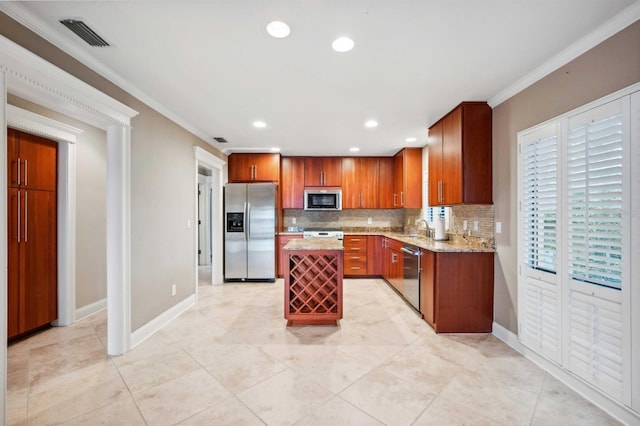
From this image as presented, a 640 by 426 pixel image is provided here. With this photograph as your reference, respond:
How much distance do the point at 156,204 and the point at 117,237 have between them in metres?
0.62

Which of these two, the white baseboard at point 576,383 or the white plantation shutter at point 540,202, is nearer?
the white baseboard at point 576,383

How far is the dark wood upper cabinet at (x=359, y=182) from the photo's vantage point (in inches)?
218

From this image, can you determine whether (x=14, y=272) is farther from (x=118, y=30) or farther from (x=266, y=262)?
(x=266, y=262)

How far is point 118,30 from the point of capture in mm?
1759

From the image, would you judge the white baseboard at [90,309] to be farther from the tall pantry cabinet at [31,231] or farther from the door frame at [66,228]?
the tall pantry cabinet at [31,231]

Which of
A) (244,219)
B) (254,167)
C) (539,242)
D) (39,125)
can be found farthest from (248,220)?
(539,242)

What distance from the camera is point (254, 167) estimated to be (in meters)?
5.23

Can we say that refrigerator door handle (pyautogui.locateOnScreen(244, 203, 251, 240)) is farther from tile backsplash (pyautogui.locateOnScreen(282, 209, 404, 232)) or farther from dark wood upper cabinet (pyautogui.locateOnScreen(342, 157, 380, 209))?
dark wood upper cabinet (pyautogui.locateOnScreen(342, 157, 380, 209))

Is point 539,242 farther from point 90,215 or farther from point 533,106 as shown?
point 90,215

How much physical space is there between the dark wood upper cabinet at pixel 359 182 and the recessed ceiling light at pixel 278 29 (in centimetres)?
383

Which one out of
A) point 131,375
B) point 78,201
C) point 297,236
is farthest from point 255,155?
point 131,375

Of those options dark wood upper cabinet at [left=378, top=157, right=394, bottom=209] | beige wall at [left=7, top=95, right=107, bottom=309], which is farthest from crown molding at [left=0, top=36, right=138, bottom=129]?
dark wood upper cabinet at [left=378, top=157, right=394, bottom=209]

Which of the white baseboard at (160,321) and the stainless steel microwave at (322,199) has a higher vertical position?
the stainless steel microwave at (322,199)

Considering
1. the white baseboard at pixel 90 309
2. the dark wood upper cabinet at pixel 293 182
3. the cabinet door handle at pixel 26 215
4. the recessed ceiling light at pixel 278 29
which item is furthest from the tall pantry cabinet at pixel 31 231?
the dark wood upper cabinet at pixel 293 182
